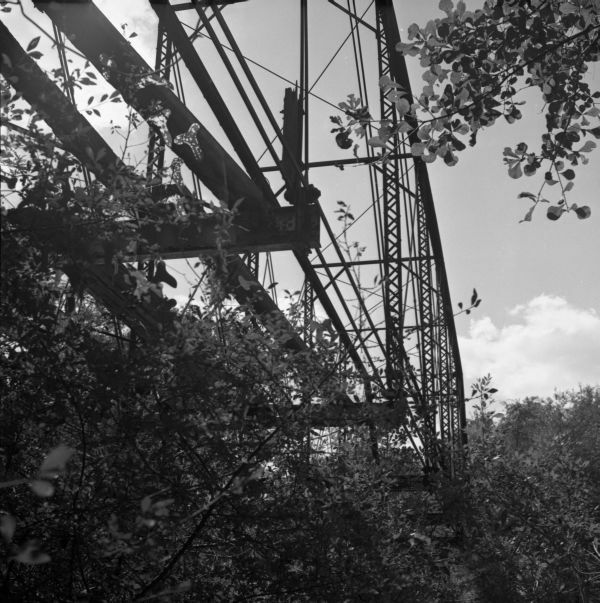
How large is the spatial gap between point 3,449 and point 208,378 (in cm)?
87

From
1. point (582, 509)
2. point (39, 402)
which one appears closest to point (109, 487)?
point (39, 402)

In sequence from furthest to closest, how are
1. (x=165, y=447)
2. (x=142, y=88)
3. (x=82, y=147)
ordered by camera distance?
1. (x=142, y=88)
2. (x=82, y=147)
3. (x=165, y=447)

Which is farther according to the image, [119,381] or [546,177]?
[546,177]

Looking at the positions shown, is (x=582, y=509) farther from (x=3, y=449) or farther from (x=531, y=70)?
(x=3, y=449)

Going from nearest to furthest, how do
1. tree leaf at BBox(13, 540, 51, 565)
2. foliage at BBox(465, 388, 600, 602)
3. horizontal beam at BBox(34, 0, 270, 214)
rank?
tree leaf at BBox(13, 540, 51, 565), horizontal beam at BBox(34, 0, 270, 214), foliage at BBox(465, 388, 600, 602)

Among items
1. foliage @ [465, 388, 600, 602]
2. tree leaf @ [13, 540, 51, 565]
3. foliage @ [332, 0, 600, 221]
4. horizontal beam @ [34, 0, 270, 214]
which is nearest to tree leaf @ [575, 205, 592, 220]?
foliage @ [332, 0, 600, 221]

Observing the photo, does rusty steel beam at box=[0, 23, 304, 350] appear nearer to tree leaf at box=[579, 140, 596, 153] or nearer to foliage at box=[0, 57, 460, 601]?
foliage at box=[0, 57, 460, 601]

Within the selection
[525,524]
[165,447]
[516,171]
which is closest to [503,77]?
[516,171]

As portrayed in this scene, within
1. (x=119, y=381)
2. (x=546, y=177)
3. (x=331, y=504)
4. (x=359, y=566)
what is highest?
(x=546, y=177)

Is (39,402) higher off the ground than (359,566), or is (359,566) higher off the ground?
(39,402)

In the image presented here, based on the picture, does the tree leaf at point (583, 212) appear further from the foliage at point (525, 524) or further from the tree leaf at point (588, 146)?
the foliage at point (525, 524)

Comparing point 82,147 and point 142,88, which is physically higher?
point 142,88

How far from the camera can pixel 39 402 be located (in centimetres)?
292

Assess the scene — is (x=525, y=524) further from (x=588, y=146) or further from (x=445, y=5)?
(x=445, y=5)
